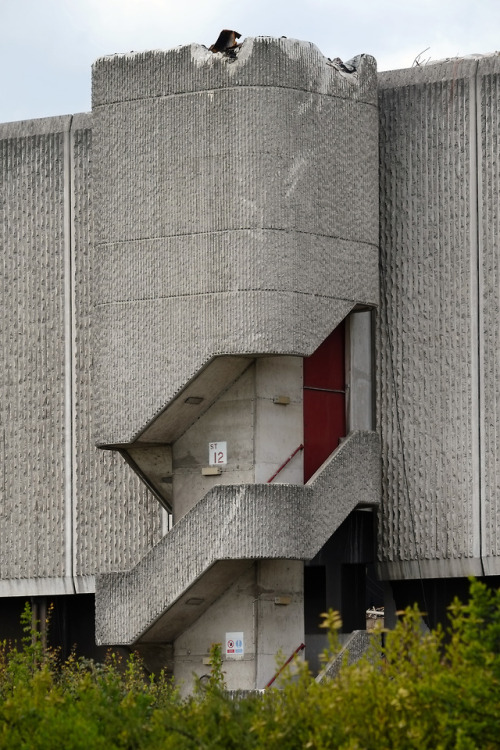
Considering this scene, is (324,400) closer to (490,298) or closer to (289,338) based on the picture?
(289,338)

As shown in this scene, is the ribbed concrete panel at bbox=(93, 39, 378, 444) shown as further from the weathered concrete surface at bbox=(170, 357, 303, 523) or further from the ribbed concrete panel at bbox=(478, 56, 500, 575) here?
the ribbed concrete panel at bbox=(478, 56, 500, 575)

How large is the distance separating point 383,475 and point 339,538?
4.17 ft

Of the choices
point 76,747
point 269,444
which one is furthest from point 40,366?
point 76,747

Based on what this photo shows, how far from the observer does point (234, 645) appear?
95.0 feet

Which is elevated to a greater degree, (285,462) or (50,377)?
(50,377)

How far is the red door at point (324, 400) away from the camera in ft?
97.6

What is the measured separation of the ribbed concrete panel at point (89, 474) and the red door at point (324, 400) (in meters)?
3.21

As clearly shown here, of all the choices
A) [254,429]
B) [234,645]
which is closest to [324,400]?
[254,429]

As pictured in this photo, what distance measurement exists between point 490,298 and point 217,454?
191 inches

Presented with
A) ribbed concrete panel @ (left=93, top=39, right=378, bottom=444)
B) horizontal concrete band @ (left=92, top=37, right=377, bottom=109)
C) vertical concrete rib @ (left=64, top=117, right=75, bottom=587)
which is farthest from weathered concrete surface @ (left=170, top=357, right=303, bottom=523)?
horizontal concrete band @ (left=92, top=37, right=377, bottom=109)

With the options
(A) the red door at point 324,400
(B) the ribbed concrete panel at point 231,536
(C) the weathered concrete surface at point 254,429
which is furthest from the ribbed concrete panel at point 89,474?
(A) the red door at point 324,400

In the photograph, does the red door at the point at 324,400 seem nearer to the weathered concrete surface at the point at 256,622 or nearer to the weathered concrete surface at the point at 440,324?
the weathered concrete surface at the point at 440,324

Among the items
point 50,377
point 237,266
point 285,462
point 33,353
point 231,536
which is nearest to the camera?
point 231,536

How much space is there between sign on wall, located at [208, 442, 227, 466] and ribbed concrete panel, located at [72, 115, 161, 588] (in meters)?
2.34
